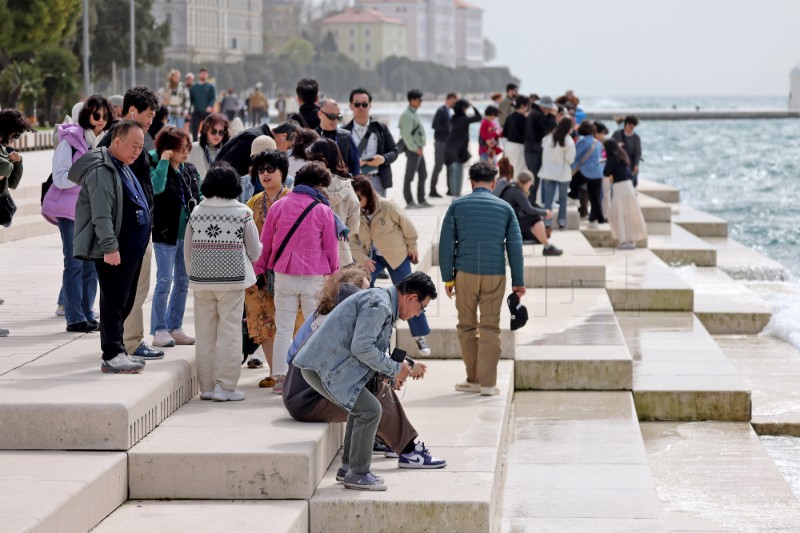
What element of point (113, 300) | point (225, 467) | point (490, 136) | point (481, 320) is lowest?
point (225, 467)

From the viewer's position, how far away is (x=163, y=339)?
8086 millimetres

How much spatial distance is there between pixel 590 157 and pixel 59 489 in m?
13.0

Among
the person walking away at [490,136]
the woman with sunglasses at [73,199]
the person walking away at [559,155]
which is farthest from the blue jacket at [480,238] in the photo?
the person walking away at [490,136]

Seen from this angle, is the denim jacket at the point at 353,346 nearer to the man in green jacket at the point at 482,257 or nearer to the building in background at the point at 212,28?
the man in green jacket at the point at 482,257

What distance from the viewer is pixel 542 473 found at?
774 centimetres

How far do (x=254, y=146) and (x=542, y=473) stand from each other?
9.07 ft

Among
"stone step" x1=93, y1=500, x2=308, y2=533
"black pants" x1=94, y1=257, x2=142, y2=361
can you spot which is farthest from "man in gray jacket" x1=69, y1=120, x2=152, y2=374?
"stone step" x1=93, y1=500, x2=308, y2=533

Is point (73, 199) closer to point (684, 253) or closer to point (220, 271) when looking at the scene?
point (220, 271)

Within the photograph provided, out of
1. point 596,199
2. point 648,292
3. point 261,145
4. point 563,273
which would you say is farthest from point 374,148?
point 596,199

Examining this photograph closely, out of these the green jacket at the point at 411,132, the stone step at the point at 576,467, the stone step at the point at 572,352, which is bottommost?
the stone step at the point at 576,467

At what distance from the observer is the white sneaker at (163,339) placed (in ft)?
26.5

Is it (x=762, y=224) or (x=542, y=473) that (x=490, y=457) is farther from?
(x=762, y=224)

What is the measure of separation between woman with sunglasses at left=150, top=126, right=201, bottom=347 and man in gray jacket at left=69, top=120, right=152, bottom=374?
0.81 meters

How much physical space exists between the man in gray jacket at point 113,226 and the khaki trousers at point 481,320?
2.26 metres
